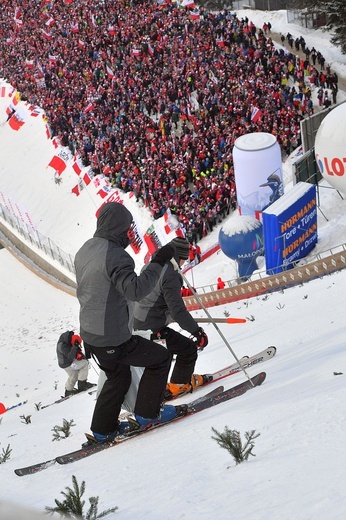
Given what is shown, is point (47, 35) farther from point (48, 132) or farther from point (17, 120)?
point (48, 132)

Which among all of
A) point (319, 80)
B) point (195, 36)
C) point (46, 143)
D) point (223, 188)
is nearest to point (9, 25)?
point (46, 143)

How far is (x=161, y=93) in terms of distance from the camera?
29312mm

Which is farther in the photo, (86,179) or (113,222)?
(86,179)

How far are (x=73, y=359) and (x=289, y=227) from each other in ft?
29.5

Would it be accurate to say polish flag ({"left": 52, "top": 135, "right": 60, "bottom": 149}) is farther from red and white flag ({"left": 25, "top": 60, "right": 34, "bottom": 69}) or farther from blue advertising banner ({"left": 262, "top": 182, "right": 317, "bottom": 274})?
blue advertising banner ({"left": 262, "top": 182, "right": 317, "bottom": 274})

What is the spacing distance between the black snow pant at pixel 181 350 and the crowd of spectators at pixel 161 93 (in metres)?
17.1

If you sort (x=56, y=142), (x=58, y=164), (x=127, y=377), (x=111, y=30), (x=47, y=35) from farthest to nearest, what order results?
(x=47, y=35)
(x=111, y=30)
(x=56, y=142)
(x=58, y=164)
(x=127, y=377)

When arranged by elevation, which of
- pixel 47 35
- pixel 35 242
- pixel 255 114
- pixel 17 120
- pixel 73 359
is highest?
pixel 73 359

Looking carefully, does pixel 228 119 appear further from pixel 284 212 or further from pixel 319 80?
pixel 284 212

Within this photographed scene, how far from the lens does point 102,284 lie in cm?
439

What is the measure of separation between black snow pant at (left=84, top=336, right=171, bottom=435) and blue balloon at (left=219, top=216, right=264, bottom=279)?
13412mm

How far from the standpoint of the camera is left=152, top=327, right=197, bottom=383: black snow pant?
580 cm

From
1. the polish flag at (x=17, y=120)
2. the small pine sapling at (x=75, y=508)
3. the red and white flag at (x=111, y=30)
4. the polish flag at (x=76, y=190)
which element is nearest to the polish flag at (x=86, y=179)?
the polish flag at (x=76, y=190)

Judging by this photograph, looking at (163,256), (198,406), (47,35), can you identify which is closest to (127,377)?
(198,406)
